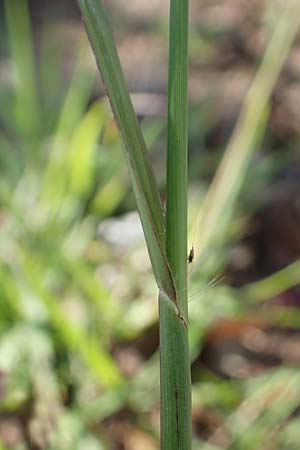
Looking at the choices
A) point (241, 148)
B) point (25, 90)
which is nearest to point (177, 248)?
point (241, 148)

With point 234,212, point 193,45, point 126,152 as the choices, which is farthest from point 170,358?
point 193,45

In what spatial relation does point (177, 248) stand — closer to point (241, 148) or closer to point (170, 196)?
point (170, 196)

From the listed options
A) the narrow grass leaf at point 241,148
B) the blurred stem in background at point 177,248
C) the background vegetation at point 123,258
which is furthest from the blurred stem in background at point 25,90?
the blurred stem in background at point 177,248

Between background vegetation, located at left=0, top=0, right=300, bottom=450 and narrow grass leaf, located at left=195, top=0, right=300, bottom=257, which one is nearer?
background vegetation, located at left=0, top=0, right=300, bottom=450

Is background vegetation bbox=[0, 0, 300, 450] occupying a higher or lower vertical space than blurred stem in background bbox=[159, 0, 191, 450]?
higher

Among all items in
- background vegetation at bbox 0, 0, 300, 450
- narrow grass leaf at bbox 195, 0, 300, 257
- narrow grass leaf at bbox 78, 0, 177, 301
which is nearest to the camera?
narrow grass leaf at bbox 78, 0, 177, 301

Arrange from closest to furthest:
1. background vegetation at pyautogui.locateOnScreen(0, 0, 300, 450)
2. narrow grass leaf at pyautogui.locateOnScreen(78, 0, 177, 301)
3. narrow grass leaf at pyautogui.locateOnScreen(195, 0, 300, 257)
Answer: narrow grass leaf at pyautogui.locateOnScreen(78, 0, 177, 301), background vegetation at pyautogui.locateOnScreen(0, 0, 300, 450), narrow grass leaf at pyautogui.locateOnScreen(195, 0, 300, 257)

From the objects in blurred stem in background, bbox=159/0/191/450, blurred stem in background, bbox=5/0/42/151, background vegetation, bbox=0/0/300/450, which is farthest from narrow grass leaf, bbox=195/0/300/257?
blurred stem in background, bbox=159/0/191/450

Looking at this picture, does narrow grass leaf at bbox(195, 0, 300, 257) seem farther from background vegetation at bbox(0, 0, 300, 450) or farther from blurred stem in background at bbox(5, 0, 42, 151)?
blurred stem in background at bbox(5, 0, 42, 151)

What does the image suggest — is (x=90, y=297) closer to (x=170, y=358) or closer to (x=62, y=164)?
(x=62, y=164)

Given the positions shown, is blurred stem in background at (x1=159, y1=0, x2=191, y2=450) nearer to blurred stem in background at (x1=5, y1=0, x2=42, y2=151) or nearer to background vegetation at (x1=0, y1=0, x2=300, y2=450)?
background vegetation at (x1=0, y1=0, x2=300, y2=450)
